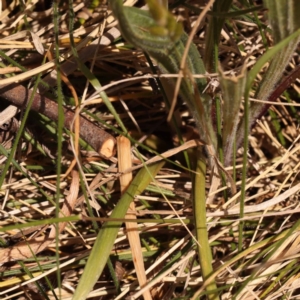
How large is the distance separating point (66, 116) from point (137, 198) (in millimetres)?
235

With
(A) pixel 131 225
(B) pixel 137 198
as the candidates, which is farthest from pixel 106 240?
(B) pixel 137 198

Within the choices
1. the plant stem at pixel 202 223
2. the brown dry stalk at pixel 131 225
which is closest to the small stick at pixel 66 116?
the brown dry stalk at pixel 131 225

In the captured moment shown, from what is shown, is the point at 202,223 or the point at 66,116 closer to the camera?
the point at 202,223

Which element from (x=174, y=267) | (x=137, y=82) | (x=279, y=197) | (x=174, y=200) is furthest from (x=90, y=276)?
(x=137, y=82)

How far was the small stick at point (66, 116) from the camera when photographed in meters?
1.04

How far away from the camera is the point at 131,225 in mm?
984

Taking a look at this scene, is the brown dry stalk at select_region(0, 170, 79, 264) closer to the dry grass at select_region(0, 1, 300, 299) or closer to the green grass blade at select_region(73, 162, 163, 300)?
the dry grass at select_region(0, 1, 300, 299)

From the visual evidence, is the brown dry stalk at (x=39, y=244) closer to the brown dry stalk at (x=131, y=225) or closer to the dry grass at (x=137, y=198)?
the dry grass at (x=137, y=198)

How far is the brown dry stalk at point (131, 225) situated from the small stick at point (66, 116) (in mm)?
24

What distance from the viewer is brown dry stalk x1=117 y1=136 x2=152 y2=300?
3.12 ft

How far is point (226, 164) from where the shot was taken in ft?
3.50

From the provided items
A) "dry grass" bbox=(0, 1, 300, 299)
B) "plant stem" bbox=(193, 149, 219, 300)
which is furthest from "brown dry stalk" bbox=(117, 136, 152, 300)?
"plant stem" bbox=(193, 149, 219, 300)

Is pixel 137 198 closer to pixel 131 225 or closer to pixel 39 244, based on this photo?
pixel 131 225

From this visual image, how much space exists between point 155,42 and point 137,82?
0.51 m
